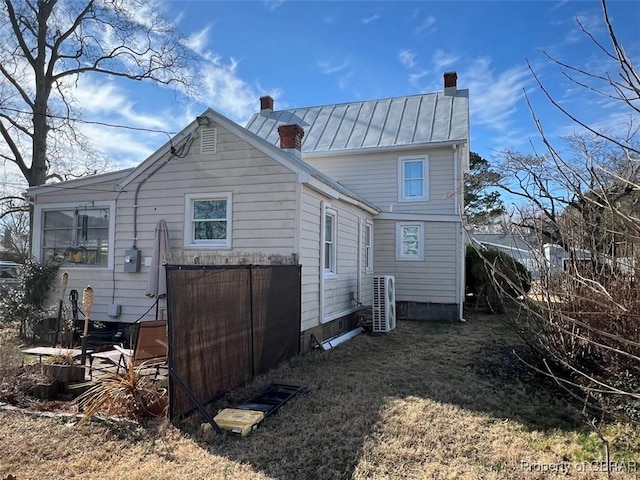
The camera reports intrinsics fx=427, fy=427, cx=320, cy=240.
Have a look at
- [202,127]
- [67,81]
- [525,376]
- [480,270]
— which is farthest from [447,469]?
[67,81]

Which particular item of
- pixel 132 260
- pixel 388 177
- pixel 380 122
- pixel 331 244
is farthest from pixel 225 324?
pixel 380 122

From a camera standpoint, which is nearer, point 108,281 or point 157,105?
point 108,281

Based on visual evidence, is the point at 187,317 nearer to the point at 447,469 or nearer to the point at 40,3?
the point at 447,469

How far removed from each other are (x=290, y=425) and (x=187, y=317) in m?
1.51

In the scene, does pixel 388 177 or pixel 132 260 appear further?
pixel 388 177

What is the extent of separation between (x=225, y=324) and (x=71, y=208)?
19.2ft

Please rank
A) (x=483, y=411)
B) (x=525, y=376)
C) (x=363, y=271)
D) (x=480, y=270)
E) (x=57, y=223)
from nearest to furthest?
(x=483, y=411) → (x=525, y=376) → (x=57, y=223) → (x=363, y=271) → (x=480, y=270)

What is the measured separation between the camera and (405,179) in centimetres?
1328

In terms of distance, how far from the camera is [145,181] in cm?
827

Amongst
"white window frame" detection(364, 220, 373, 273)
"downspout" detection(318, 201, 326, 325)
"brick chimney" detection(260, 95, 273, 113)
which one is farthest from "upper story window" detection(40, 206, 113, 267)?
"brick chimney" detection(260, 95, 273, 113)

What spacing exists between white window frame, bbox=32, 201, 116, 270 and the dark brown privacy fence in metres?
4.02

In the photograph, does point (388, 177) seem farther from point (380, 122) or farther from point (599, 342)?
point (599, 342)

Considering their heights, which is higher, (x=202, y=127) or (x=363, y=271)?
(x=202, y=127)

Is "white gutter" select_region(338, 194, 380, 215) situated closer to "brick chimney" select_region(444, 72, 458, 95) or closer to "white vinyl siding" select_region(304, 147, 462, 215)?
"white vinyl siding" select_region(304, 147, 462, 215)
